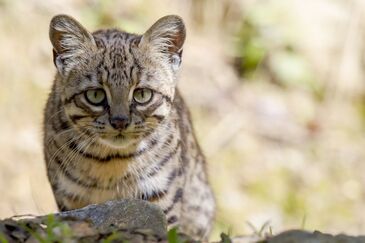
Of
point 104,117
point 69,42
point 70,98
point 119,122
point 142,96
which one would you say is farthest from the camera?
point 69,42

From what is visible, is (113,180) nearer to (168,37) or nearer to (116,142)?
(116,142)

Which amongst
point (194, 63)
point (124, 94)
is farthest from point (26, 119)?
point (124, 94)

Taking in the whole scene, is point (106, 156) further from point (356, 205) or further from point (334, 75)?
point (334, 75)

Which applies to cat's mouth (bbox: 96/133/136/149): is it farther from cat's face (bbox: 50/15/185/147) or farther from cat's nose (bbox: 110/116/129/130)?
cat's nose (bbox: 110/116/129/130)

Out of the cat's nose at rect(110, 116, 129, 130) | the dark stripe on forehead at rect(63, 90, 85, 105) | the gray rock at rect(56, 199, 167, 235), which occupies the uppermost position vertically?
the dark stripe on forehead at rect(63, 90, 85, 105)

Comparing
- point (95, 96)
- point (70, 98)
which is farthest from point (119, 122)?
point (70, 98)

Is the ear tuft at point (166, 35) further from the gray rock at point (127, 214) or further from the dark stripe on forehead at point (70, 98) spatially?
the gray rock at point (127, 214)

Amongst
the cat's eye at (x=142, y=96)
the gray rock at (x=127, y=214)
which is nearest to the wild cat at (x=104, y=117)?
the cat's eye at (x=142, y=96)

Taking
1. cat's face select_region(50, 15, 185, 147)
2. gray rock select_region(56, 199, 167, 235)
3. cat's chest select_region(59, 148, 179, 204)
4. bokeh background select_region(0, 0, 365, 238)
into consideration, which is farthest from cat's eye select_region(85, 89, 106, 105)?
bokeh background select_region(0, 0, 365, 238)

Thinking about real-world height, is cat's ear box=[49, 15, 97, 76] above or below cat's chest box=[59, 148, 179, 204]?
above
